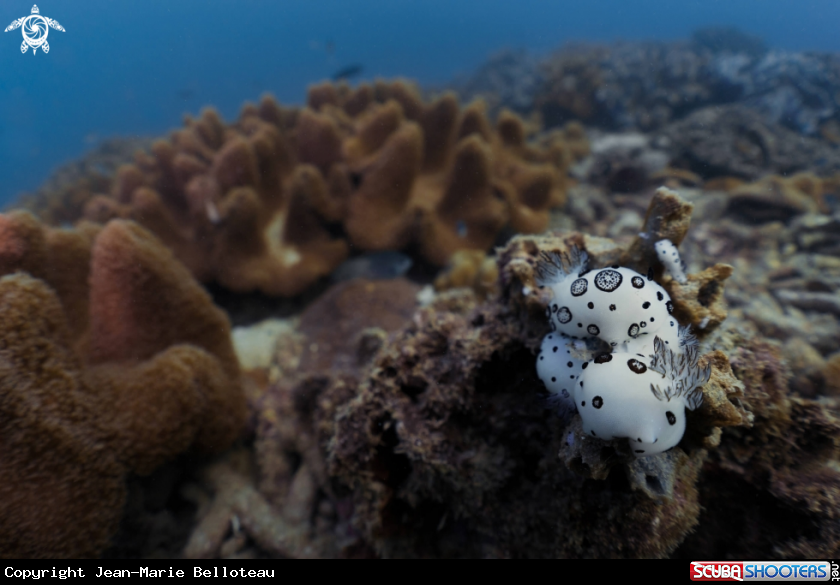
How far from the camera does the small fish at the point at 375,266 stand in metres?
5.03

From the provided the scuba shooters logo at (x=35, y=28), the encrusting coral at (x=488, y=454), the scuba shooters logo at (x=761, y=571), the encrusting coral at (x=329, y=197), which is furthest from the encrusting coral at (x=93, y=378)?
the scuba shooters logo at (x=761, y=571)

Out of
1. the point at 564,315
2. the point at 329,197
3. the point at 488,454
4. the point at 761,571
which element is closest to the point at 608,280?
the point at 564,315

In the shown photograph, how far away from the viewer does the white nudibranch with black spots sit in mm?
1094

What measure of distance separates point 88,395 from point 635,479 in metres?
3.10

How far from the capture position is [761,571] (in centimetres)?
142

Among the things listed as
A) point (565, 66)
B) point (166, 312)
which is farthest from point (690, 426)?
point (565, 66)

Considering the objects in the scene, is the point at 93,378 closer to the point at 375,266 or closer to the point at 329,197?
the point at 375,266

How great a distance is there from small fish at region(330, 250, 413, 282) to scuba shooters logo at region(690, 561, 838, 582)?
4.06 meters

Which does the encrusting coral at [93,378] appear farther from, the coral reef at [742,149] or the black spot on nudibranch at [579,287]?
the coral reef at [742,149]

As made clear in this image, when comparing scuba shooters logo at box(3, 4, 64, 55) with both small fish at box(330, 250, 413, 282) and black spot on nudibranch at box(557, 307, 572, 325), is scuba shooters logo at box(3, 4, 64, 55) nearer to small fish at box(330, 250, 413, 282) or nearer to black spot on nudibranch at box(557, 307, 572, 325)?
small fish at box(330, 250, 413, 282)

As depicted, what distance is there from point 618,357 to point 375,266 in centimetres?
418

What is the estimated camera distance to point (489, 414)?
1.88 metres

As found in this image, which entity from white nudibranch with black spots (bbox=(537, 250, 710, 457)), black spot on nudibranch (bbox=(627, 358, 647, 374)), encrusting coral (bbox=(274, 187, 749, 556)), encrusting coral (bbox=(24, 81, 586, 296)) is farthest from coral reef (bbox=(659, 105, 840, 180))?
black spot on nudibranch (bbox=(627, 358, 647, 374))

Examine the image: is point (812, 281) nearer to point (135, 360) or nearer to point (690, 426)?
Answer: point (690, 426)
